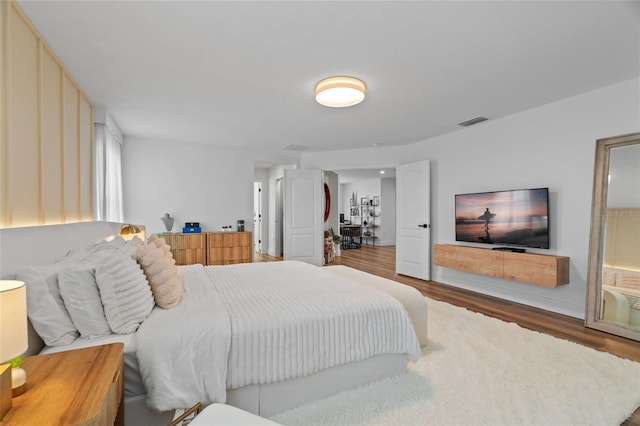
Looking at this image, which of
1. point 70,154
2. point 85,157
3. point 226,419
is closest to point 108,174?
point 85,157

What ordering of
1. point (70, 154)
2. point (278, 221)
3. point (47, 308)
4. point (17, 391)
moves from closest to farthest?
point (17, 391), point (47, 308), point (70, 154), point (278, 221)

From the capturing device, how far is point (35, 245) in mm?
1656

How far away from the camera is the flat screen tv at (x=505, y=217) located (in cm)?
369

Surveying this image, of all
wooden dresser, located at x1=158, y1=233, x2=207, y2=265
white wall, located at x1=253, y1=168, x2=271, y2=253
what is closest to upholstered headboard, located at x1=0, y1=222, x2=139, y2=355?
wooden dresser, located at x1=158, y1=233, x2=207, y2=265

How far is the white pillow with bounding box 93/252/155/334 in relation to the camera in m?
1.55

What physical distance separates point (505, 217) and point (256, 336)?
377 centimetres

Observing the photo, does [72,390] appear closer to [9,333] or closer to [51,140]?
[9,333]

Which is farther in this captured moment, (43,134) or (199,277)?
(199,277)

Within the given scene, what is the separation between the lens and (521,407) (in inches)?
70.7

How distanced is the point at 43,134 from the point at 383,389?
303cm

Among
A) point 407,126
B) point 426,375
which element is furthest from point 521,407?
point 407,126

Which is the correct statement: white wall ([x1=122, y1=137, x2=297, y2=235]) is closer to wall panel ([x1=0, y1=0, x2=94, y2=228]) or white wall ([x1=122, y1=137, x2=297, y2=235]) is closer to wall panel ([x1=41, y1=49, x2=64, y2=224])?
wall panel ([x1=0, y1=0, x2=94, y2=228])

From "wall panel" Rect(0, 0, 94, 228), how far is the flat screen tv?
4.85 m

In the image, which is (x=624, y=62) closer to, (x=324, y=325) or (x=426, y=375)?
(x=426, y=375)
